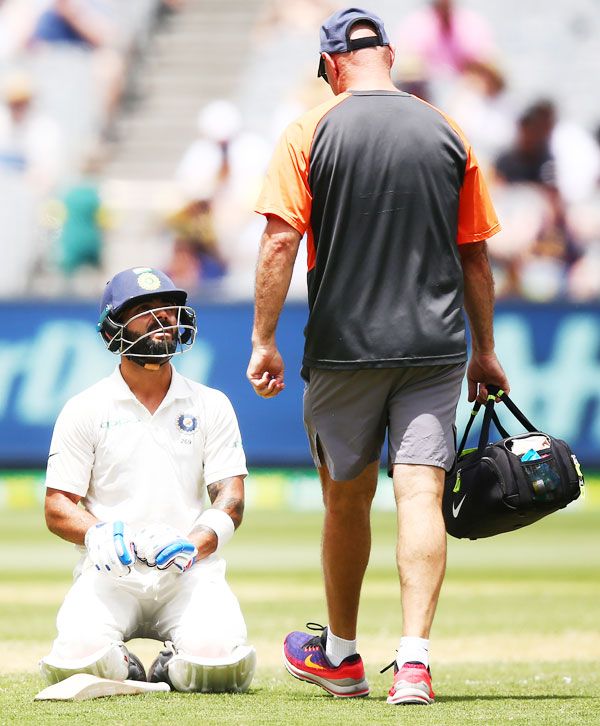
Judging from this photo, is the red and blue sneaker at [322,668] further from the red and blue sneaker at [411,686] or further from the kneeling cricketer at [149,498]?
the red and blue sneaker at [411,686]

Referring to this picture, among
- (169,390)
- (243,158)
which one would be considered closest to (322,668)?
(169,390)

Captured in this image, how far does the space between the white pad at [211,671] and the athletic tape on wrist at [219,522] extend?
385 mm

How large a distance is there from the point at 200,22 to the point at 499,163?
652 cm

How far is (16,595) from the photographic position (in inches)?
367

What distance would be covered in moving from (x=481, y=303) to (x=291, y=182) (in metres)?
0.82

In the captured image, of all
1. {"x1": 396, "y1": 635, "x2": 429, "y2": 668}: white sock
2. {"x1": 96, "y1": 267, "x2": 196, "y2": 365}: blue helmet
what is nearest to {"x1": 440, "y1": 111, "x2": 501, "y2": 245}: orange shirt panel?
{"x1": 96, "y1": 267, "x2": 196, "y2": 365}: blue helmet

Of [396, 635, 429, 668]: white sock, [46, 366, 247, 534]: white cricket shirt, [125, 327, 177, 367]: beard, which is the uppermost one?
[125, 327, 177, 367]: beard

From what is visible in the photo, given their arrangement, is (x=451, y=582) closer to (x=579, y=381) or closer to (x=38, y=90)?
(x=579, y=381)

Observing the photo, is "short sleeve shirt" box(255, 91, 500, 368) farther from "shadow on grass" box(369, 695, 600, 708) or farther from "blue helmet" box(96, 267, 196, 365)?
"shadow on grass" box(369, 695, 600, 708)

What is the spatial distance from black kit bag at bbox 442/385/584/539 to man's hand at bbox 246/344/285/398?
71cm

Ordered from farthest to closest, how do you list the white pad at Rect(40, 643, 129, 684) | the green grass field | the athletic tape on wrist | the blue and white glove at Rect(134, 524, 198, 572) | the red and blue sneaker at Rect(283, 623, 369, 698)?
the red and blue sneaker at Rect(283, 623, 369, 698)
the athletic tape on wrist
the white pad at Rect(40, 643, 129, 684)
the blue and white glove at Rect(134, 524, 198, 572)
the green grass field

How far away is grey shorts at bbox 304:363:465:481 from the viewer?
5.22 metres

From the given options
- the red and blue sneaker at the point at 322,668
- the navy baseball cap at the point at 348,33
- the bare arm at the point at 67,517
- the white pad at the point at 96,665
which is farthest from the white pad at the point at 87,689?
the navy baseball cap at the point at 348,33

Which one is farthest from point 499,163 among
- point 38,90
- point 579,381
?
point 38,90
